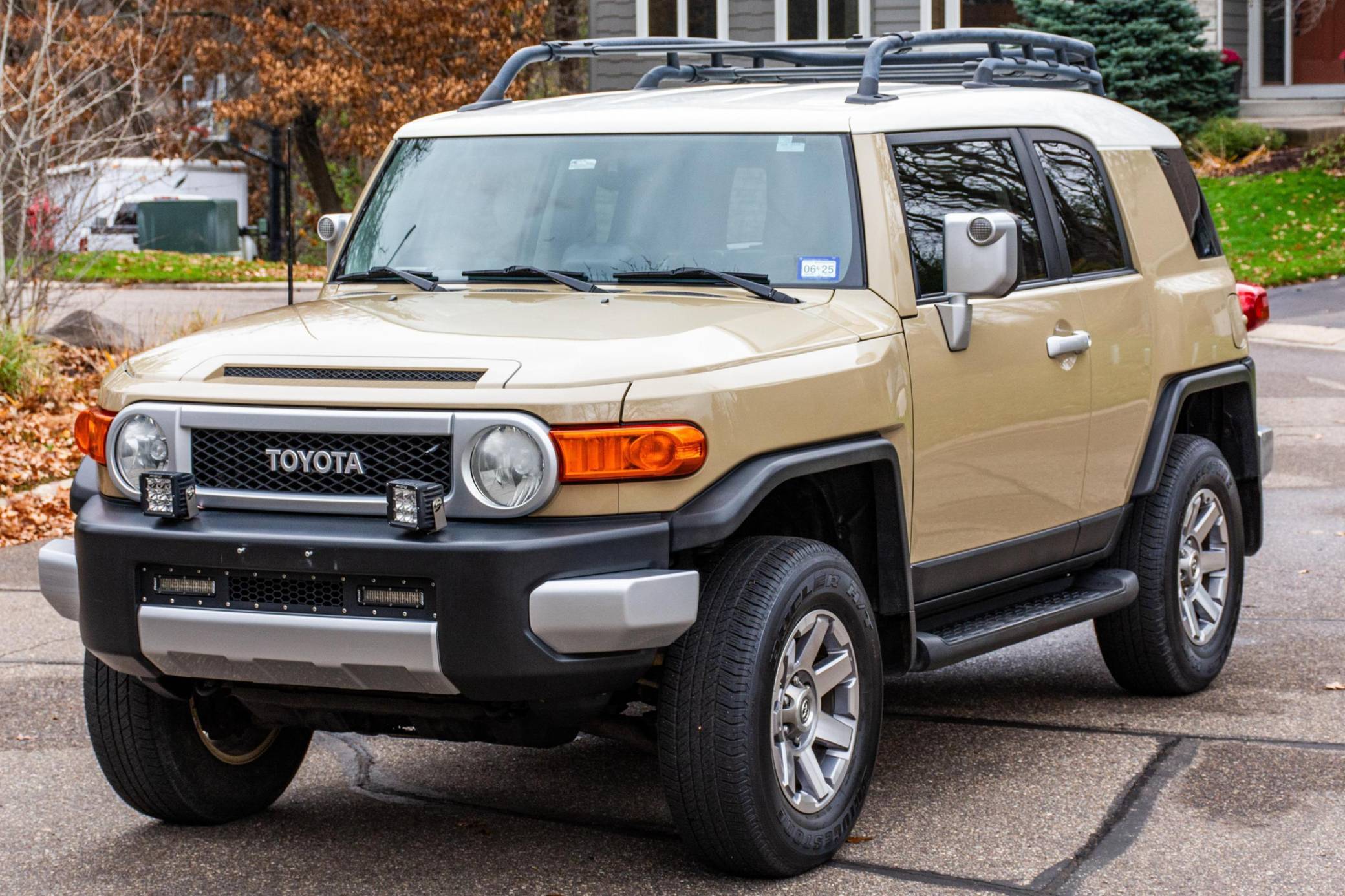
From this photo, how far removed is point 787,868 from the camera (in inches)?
183

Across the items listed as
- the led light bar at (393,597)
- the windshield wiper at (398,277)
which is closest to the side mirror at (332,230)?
the windshield wiper at (398,277)

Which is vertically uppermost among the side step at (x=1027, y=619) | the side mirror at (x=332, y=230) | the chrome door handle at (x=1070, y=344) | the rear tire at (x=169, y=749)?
the side mirror at (x=332, y=230)

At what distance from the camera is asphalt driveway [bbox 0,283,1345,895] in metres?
4.74

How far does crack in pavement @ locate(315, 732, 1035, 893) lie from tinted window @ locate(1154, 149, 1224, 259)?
3.16 metres

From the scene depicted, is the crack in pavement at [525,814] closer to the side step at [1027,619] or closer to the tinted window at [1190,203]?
the side step at [1027,619]

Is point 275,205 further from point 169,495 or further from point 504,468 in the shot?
point 504,468

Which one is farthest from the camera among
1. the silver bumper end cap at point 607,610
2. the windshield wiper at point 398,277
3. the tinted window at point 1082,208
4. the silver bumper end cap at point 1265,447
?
the silver bumper end cap at point 1265,447

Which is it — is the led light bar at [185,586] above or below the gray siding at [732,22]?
below

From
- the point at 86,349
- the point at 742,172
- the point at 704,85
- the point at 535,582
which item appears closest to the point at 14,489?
the point at 86,349

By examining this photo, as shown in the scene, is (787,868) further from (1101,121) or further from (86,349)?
(86,349)

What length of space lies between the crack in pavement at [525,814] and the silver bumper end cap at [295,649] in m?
0.91

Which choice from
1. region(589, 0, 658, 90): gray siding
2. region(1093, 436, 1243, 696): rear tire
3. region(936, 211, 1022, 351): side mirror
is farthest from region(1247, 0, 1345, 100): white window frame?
region(936, 211, 1022, 351): side mirror

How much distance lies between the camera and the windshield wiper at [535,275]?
524cm

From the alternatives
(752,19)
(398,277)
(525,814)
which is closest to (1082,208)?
(398,277)
